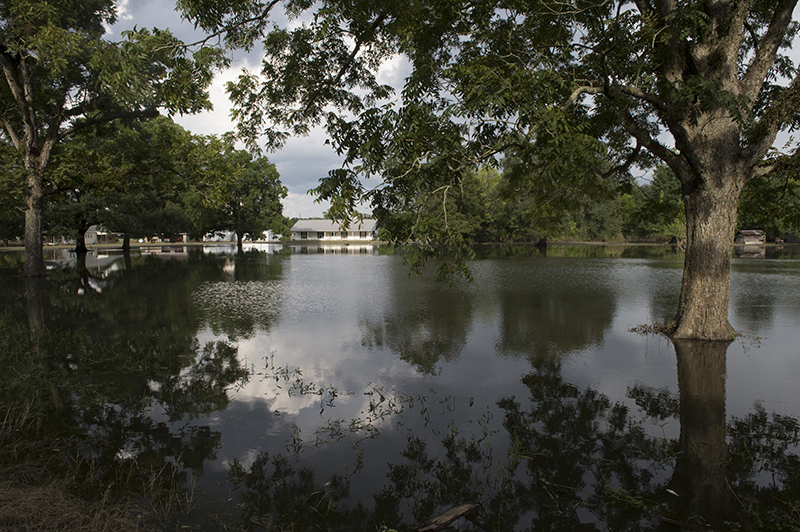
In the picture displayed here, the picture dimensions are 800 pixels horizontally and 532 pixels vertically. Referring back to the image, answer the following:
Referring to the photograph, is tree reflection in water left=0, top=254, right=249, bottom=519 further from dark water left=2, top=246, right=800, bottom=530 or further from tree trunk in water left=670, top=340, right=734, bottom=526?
tree trunk in water left=670, top=340, right=734, bottom=526

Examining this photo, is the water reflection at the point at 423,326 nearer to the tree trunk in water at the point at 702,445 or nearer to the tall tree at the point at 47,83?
the tree trunk in water at the point at 702,445

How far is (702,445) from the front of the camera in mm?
5164

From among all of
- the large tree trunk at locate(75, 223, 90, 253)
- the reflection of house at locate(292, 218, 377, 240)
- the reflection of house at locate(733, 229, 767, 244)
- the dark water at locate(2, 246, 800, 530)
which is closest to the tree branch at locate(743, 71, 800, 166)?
the dark water at locate(2, 246, 800, 530)

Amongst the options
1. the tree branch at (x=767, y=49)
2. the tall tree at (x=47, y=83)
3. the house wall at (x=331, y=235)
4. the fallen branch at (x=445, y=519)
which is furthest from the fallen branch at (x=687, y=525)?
the house wall at (x=331, y=235)

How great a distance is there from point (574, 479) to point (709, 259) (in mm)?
7771

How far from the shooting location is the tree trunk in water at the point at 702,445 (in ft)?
13.4

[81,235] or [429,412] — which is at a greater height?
[81,235]

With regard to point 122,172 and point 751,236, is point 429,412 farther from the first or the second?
point 751,236

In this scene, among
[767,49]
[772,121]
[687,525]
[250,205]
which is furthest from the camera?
[250,205]

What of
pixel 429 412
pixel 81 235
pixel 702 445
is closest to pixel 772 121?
pixel 702 445

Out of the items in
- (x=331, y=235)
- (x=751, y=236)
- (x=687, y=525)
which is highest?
(x=331, y=235)

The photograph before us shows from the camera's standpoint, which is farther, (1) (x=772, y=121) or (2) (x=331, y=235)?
(2) (x=331, y=235)

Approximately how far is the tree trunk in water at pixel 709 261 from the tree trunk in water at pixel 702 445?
61.5 inches

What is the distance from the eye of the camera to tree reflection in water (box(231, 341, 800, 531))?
3.89 metres
